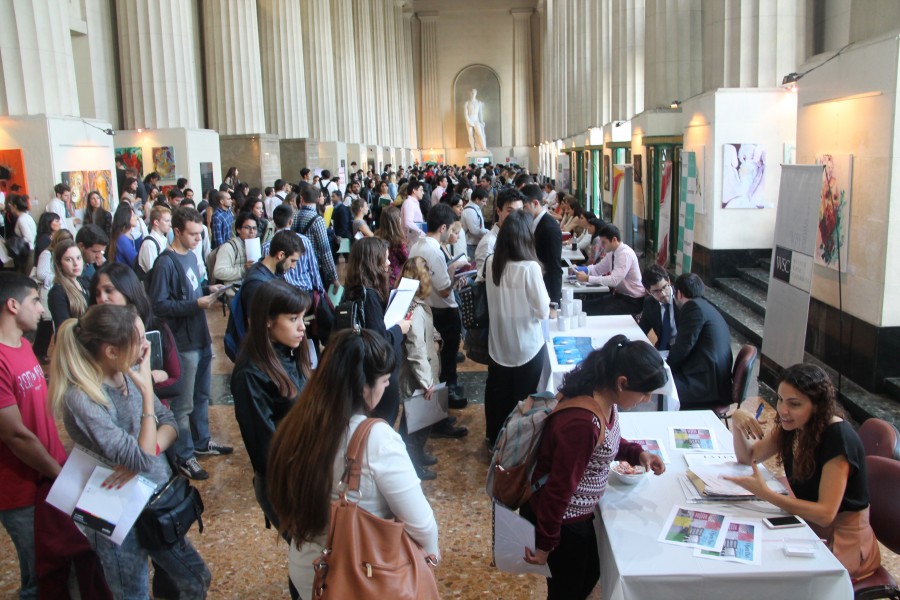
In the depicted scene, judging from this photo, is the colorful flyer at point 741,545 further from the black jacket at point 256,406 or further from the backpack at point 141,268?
the backpack at point 141,268

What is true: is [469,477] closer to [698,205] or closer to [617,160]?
[698,205]

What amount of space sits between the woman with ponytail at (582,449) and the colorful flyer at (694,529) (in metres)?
0.28

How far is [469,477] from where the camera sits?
4.98 meters

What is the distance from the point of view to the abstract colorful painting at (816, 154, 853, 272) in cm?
613

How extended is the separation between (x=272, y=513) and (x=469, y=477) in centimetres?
234

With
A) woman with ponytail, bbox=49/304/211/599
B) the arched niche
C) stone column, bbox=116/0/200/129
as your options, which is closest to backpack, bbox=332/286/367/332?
woman with ponytail, bbox=49/304/211/599

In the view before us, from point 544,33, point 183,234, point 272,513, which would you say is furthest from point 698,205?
point 544,33

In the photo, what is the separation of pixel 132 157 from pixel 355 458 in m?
13.0

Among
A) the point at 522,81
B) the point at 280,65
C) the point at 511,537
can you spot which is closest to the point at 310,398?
the point at 511,537

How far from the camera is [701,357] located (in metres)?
4.75

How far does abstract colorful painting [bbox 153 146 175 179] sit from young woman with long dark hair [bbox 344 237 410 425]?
10.2 m

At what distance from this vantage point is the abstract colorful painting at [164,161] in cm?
1358

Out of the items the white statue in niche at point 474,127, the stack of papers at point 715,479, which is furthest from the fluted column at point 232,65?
the white statue in niche at point 474,127

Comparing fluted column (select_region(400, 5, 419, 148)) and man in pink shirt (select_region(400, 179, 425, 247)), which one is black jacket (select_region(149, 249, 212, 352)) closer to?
man in pink shirt (select_region(400, 179, 425, 247))
